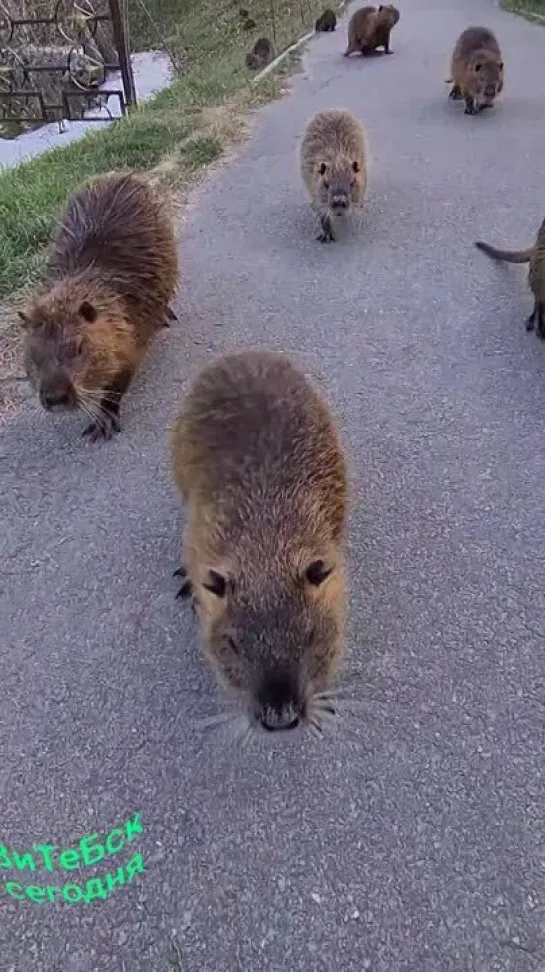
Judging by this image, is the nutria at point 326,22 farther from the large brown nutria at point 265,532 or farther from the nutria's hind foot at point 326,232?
the large brown nutria at point 265,532

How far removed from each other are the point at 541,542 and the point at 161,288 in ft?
8.27

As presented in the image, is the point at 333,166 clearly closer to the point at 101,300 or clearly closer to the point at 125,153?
the point at 125,153

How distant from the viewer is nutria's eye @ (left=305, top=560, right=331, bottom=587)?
2.21 meters

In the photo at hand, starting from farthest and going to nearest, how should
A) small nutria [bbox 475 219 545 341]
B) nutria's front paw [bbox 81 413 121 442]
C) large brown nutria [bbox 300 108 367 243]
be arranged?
large brown nutria [bbox 300 108 367 243] < small nutria [bbox 475 219 545 341] < nutria's front paw [bbox 81 413 121 442]

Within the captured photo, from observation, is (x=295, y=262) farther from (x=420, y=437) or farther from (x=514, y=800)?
(x=514, y=800)

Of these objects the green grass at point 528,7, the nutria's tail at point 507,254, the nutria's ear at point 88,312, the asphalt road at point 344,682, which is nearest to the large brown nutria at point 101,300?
the nutria's ear at point 88,312

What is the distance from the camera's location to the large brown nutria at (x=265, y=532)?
2074mm

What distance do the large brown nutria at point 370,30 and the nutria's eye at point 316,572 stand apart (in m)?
11.8

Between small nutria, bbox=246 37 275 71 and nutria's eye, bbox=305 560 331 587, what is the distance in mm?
11117

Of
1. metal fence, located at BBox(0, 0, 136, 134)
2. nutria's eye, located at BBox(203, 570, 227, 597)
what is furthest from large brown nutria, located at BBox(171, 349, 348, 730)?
metal fence, located at BBox(0, 0, 136, 134)

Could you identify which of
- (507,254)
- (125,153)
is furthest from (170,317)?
(125,153)

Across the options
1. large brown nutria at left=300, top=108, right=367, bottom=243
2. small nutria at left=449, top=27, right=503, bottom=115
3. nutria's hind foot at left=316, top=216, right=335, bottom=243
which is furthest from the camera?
small nutria at left=449, top=27, right=503, bottom=115

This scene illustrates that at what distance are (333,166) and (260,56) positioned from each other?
765cm

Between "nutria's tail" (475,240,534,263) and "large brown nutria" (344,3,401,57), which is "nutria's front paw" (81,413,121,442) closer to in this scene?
"nutria's tail" (475,240,534,263)
